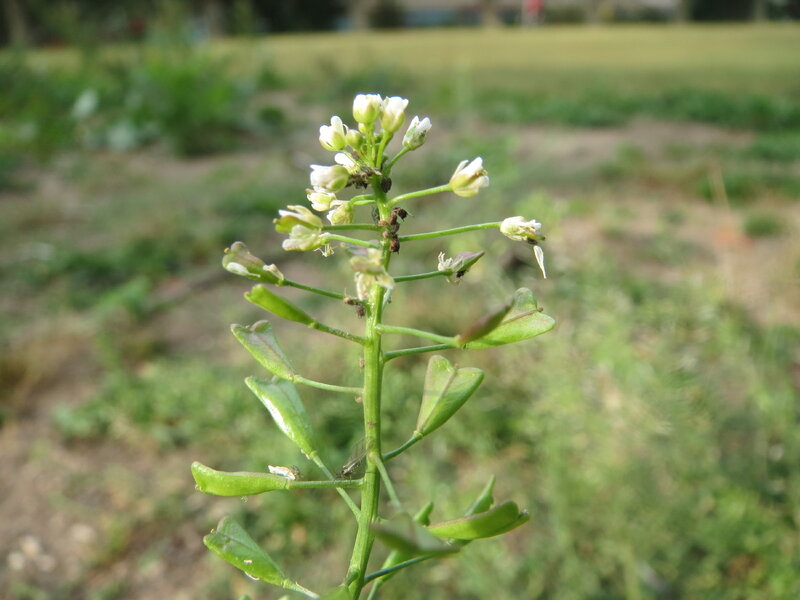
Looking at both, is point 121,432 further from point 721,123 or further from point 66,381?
point 721,123

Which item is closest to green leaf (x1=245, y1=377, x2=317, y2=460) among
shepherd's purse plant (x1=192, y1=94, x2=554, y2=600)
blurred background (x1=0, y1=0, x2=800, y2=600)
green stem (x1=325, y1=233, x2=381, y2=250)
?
shepherd's purse plant (x1=192, y1=94, x2=554, y2=600)

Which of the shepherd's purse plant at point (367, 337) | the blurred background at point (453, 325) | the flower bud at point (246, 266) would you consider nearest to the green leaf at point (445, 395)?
the shepherd's purse plant at point (367, 337)

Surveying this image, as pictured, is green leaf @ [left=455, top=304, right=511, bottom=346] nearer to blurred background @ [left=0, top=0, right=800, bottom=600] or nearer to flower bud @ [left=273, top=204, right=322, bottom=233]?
flower bud @ [left=273, top=204, right=322, bottom=233]

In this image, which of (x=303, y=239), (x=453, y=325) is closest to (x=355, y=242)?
(x=303, y=239)

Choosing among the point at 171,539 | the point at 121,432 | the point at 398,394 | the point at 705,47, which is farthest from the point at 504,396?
the point at 705,47

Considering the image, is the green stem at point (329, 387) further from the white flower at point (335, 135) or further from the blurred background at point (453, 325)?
the blurred background at point (453, 325)

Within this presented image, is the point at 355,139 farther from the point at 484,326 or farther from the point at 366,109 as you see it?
the point at 484,326
